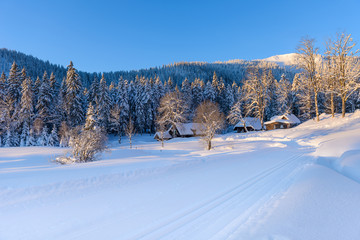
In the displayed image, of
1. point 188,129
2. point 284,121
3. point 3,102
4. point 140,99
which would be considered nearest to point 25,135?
point 3,102

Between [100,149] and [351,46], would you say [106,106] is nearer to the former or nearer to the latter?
[100,149]

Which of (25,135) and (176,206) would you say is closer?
(176,206)

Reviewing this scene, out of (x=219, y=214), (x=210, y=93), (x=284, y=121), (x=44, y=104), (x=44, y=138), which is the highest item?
(x=210, y=93)

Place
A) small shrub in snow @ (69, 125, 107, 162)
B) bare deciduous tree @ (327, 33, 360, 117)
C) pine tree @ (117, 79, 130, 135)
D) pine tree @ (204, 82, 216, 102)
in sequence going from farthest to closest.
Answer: pine tree @ (204, 82, 216, 102) → pine tree @ (117, 79, 130, 135) → bare deciduous tree @ (327, 33, 360, 117) → small shrub in snow @ (69, 125, 107, 162)

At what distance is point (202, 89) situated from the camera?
206 feet

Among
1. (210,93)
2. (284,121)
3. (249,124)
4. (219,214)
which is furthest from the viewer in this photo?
(210,93)

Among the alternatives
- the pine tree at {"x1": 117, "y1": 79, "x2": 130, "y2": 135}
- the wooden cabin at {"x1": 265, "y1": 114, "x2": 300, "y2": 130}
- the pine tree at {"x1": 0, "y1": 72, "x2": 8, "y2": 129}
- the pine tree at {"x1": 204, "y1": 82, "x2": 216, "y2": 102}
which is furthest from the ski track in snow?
the pine tree at {"x1": 204, "y1": 82, "x2": 216, "y2": 102}

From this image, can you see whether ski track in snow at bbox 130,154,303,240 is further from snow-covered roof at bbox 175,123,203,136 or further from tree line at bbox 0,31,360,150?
snow-covered roof at bbox 175,123,203,136

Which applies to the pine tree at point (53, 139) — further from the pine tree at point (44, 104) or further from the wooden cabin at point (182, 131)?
the wooden cabin at point (182, 131)

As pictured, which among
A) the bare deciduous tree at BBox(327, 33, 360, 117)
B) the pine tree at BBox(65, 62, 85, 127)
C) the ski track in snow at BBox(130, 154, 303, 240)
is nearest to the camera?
the ski track in snow at BBox(130, 154, 303, 240)

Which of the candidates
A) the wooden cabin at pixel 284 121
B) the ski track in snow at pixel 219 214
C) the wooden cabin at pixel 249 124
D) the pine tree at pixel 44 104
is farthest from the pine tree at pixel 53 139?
the wooden cabin at pixel 284 121

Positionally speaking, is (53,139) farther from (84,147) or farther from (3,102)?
(84,147)

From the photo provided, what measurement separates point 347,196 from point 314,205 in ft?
4.46

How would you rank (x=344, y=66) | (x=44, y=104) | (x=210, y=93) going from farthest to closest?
(x=210, y=93) < (x=44, y=104) < (x=344, y=66)
